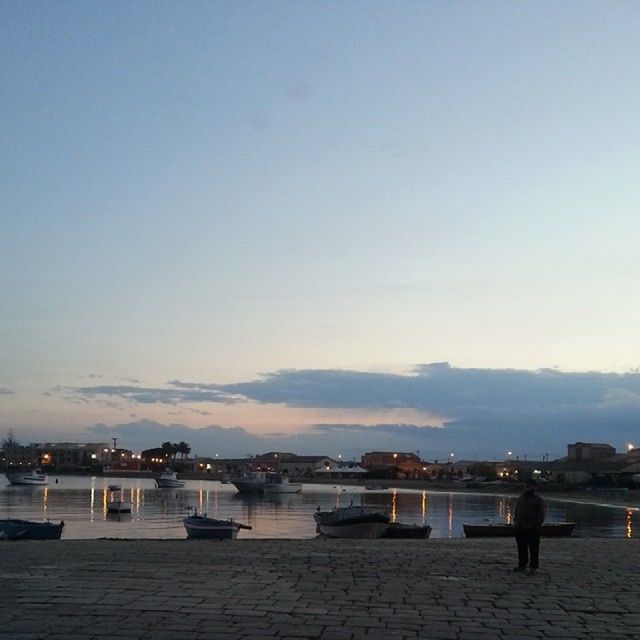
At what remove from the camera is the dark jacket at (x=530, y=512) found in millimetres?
13438

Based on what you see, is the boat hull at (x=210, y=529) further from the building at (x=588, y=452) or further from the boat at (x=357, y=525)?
the building at (x=588, y=452)

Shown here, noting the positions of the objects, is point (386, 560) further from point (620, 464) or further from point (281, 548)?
point (620, 464)

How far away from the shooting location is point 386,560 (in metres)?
14.7

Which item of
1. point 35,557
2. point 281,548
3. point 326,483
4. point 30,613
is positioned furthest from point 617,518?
point 326,483

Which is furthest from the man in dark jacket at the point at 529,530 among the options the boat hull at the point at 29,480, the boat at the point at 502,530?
the boat hull at the point at 29,480

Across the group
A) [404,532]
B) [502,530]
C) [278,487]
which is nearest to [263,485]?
[278,487]

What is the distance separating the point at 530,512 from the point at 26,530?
21.3 metres

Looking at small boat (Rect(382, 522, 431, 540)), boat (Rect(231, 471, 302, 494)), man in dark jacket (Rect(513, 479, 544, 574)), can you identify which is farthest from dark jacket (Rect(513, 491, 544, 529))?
boat (Rect(231, 471, 302, 494))

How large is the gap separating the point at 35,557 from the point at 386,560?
6.22m

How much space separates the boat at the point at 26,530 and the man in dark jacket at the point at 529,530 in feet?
64.3

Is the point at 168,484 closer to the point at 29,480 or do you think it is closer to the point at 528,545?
the point at 29,480

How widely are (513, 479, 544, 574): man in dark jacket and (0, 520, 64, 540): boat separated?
64.3ft

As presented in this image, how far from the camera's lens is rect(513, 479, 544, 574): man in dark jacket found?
43.9 ft

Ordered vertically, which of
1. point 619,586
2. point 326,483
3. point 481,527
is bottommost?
point 326,483
